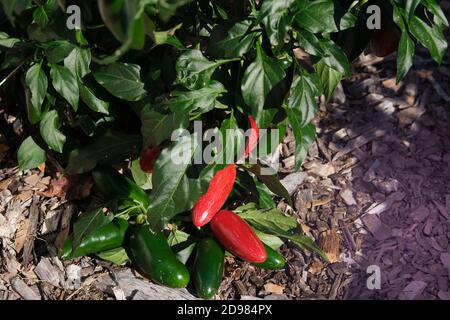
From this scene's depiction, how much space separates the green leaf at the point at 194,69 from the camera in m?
2.22

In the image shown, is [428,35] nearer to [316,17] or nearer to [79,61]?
[316,17]

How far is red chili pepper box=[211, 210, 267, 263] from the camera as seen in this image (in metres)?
2.59

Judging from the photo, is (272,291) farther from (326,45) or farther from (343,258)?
(326,45)

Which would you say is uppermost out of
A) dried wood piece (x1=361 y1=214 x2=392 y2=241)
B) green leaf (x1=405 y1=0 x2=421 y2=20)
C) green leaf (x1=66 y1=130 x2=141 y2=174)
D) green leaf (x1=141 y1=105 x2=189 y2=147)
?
green leaf (x1=405 y1=0 x2=421 y2=20)

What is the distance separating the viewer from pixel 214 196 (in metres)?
2.56

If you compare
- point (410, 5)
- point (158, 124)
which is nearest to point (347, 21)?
point (410, 5)

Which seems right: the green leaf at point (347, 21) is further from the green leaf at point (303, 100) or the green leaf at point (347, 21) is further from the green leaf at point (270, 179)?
the green leaf at point (270, 179)

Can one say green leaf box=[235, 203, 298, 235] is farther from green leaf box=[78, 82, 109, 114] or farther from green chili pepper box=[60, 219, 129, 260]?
green leaf box=[78, 82, 109, 114]

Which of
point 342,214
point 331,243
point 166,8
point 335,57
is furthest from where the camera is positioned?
point 342,214

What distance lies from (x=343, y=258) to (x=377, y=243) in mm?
168

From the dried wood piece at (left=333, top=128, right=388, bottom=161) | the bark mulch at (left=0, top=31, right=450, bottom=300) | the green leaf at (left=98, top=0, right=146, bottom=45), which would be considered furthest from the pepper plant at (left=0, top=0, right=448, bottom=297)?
the dried wood piece at (left=333, top=128, right=388, bottom=161)

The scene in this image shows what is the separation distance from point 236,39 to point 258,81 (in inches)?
5.6

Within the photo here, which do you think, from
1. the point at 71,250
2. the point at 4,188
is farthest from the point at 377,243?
the point at 4,188

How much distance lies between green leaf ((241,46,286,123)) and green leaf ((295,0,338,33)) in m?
0.15
